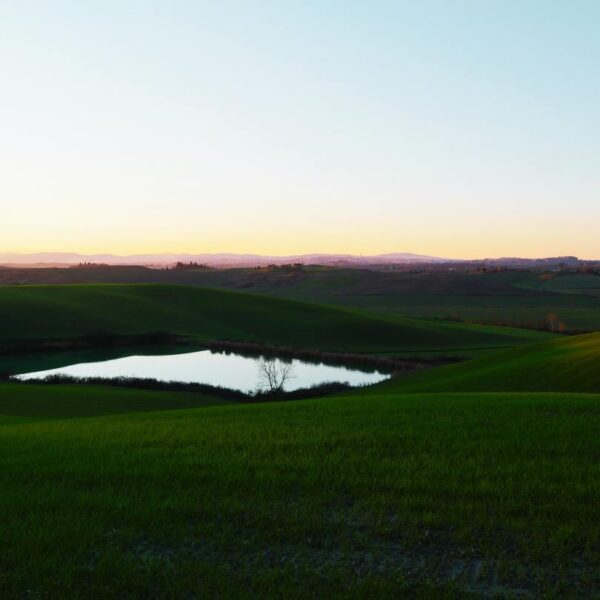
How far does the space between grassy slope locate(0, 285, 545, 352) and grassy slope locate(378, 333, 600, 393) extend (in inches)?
1162

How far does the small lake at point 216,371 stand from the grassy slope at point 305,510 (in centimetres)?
3795

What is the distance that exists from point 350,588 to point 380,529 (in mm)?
1690

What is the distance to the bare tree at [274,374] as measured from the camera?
5070 centimetres

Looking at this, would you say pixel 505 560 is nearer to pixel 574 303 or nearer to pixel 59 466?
pixel 59 466

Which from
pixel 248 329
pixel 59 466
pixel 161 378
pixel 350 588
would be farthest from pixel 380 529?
pixel 248 329

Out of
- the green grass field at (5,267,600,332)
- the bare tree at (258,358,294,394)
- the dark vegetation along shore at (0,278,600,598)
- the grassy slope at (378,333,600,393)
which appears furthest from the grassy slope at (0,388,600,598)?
the green grass field at (5,267,600,332)

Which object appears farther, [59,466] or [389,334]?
[389,334]

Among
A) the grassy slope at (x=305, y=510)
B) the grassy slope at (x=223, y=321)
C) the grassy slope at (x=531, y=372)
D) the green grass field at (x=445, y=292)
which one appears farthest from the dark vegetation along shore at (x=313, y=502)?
the green grass field at (x=445, y=292)

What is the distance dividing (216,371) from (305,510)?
53.3m

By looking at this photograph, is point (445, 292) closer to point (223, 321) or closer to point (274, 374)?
point (223, 321)

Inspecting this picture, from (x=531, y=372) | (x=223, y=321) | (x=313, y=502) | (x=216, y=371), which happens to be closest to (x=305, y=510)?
(x=313, y=502)

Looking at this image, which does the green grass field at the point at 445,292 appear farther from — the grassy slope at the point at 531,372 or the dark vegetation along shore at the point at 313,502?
Answer: the dark vegetation along shore at the point at 313,502

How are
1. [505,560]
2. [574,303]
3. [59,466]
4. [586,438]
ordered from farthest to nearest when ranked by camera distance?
[574,303] < [586,438] < [59,466] < [505,560]

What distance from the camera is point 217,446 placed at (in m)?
14.6
